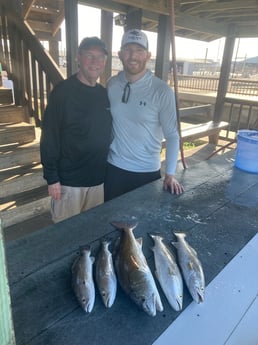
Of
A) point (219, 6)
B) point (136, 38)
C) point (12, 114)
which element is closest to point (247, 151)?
point (136, 38)

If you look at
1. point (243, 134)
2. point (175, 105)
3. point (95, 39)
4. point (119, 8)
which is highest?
point (119, 8)

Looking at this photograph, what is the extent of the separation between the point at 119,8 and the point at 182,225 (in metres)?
3.21

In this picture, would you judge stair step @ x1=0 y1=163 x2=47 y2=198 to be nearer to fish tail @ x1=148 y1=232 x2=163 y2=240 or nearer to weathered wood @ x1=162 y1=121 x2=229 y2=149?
fish tail @ x1=148 y1=232 x2=163 y2=240

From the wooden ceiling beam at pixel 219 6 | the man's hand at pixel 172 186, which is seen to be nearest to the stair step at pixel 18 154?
the man's hand at pixel 172 186

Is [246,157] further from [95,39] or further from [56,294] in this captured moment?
[56,294]

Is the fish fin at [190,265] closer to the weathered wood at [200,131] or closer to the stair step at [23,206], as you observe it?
the stair step at [23,206]

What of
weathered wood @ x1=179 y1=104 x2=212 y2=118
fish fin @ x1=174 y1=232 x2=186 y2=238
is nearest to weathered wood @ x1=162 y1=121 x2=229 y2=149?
weathered wood @ x1=179 y1=104 x2=212 y2=118

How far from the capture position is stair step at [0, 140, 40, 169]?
309cm

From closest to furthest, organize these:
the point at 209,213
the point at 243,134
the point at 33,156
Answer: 1. the point at 209,213
2. the point at 243,134
3. the point at 33,156

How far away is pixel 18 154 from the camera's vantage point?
319 centimetres

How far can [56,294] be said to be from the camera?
1100 mm

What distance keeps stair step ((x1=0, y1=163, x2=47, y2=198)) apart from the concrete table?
1.53m

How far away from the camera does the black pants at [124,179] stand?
7.72 feet

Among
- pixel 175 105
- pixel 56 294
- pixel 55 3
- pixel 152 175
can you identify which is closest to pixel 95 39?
pixel 175 105
